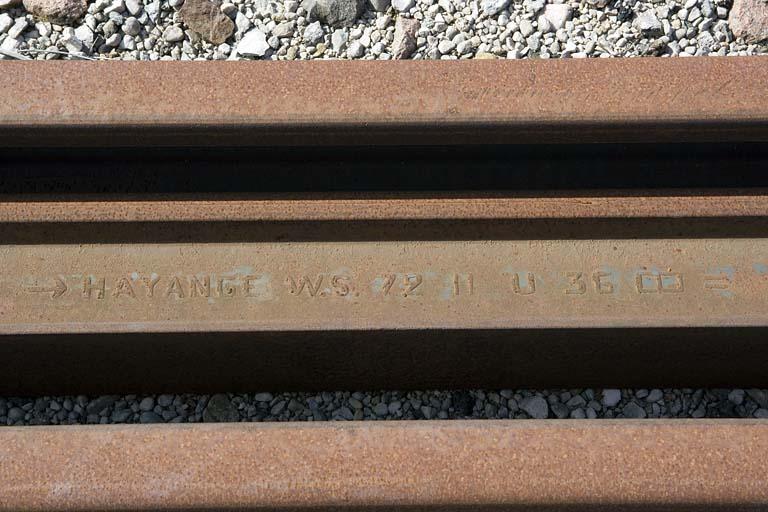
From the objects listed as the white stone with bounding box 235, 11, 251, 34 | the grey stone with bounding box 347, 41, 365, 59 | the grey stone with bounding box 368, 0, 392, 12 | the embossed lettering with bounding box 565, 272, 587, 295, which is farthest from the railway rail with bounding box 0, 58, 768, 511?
the grey stone with bounding box 368, 0, 392, 12

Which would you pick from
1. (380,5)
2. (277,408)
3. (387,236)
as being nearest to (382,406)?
(277,408)

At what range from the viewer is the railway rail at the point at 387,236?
2459mm

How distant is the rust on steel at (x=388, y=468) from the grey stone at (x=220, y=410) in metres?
0.69

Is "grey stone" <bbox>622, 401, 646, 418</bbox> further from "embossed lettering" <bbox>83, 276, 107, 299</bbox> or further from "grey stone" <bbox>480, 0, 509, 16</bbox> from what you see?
"embossed lettering" <bbox>83, 276, 107, 299</bbox>

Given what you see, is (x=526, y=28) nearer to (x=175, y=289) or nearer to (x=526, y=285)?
(x=526, y=285)

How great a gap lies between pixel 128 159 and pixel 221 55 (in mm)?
802

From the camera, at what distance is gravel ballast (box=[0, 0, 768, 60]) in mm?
3391

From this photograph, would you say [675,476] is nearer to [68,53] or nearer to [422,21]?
[422,21]

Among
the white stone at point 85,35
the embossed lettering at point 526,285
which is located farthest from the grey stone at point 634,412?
the white stone at point 85,35

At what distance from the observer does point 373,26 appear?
3.45 meters

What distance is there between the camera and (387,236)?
2.82m

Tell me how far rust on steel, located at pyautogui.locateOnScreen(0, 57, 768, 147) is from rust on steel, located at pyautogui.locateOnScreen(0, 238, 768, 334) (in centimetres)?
48

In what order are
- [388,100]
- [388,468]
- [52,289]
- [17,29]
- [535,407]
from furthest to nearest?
[17,29] < [535,407] < [52,289] < [388,100] < [388,468]

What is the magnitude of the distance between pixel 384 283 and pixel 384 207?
0.95 feet
